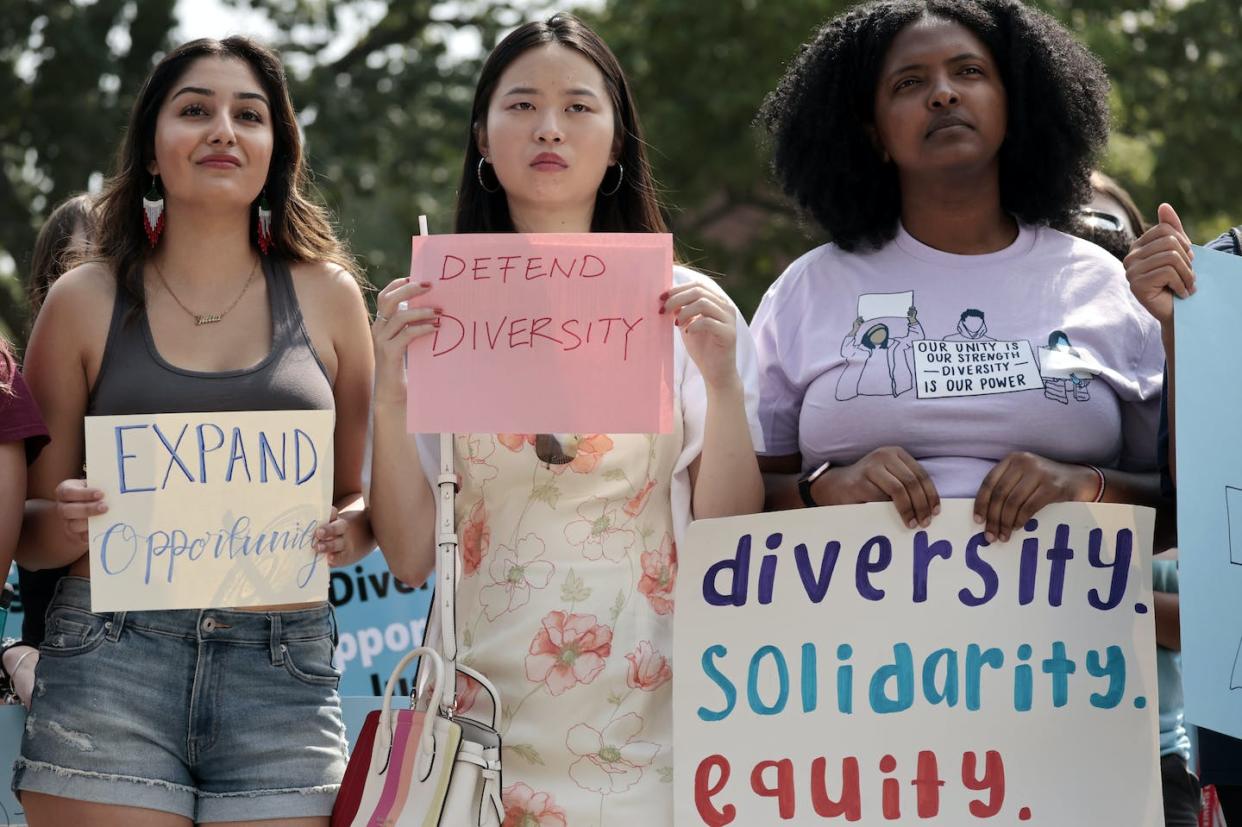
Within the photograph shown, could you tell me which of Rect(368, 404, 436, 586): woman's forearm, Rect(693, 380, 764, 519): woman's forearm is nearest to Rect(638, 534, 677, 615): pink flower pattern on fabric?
Rect(693, 380, 764, 519): woman's forearm

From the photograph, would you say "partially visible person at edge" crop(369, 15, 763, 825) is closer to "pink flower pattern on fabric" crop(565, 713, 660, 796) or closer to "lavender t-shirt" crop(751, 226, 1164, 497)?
"pink flower pattern on fabric" crop(565, 713, 660, 796)

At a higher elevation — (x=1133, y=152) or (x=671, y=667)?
(x=1133, y=152)

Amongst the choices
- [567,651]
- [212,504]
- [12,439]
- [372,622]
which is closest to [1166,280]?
[567,651]

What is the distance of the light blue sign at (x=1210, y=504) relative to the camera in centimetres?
272

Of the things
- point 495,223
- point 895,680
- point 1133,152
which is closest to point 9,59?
point 1133,152

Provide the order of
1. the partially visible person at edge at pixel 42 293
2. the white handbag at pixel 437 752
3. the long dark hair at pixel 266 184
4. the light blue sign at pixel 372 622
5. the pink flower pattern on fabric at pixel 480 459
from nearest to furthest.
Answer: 1. the white handbag at pixel 437 752
2. the pink flower pattern on fabric at pixel 480 459
3. the long dark hair at pixel 266 184
4. the partially visible person at edge at pixel 42 293
5. the light blue sign at pixel 372 622

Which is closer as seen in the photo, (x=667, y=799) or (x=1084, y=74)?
(x=667, y=799)

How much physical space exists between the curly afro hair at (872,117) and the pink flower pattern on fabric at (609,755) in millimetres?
1091

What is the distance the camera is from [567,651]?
9.43 feet

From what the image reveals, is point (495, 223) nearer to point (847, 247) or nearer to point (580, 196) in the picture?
point (580, 196)

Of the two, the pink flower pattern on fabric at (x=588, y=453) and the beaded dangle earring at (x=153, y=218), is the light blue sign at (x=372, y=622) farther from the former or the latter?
the pink flower pattern on fabric at (x=588, y=453)

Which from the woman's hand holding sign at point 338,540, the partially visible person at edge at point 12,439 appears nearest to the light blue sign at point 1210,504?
the woman's hand holding sign at point 338,540

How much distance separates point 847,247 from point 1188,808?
61.4 inches

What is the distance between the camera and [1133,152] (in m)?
13.8
